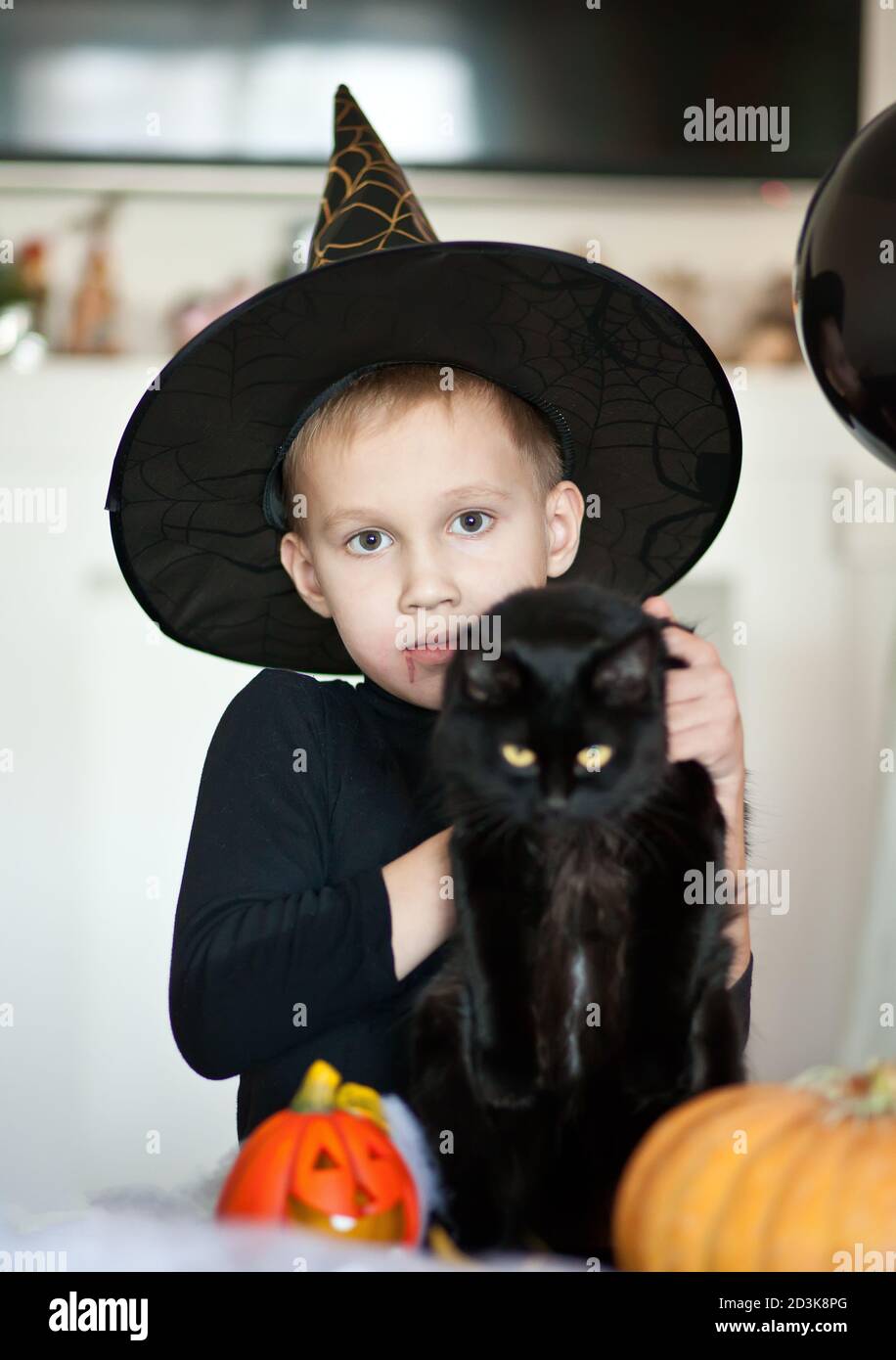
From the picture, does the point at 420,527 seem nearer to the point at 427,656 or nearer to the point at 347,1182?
the point at 427,656

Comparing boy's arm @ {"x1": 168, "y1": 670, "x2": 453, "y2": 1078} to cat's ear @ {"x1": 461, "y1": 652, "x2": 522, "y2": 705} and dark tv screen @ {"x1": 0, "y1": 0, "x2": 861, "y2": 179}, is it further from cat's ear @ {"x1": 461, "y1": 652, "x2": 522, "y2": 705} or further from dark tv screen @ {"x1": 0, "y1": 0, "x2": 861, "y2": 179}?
dark tv screen @ {"x1": 0, "y1": 0, "x2": 861, "y2": 179}

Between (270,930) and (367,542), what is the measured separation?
0.31 meters

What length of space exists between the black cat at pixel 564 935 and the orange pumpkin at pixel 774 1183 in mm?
142

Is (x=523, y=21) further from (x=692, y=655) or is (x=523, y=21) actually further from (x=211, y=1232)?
(x=211, y=1232)

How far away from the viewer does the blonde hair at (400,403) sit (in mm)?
1019

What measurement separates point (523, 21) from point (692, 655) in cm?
205

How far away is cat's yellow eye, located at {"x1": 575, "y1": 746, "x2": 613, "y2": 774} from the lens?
2.76 feet

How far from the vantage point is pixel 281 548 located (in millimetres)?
1141

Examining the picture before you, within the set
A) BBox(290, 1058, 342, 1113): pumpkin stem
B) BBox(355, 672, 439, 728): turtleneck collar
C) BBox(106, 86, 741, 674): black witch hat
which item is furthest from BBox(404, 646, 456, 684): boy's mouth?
BBox(290, 1058, 342, 1113): pumpkin stem

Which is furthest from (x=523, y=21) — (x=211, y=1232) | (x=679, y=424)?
(x=211, y=1232)

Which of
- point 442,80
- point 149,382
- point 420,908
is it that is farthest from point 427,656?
Result: point 442,80

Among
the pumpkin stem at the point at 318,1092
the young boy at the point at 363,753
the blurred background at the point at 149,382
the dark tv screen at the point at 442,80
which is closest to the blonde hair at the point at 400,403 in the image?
the young boy at the point at 363,753

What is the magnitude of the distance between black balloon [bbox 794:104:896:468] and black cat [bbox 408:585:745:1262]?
21 cm

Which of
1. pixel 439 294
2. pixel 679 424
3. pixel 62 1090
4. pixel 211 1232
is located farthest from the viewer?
pixel 62 1090
